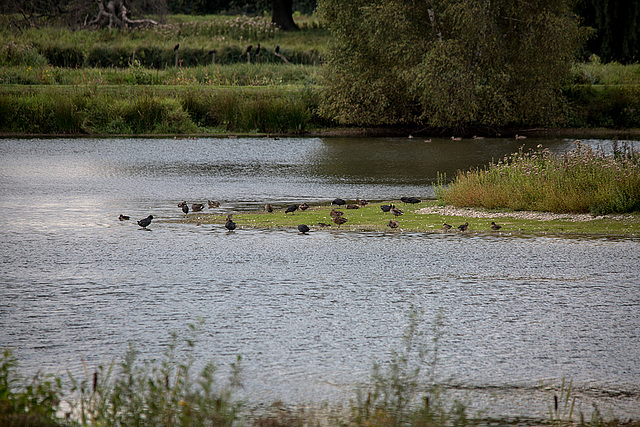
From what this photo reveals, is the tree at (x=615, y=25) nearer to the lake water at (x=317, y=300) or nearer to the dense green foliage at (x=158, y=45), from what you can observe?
the dense green foliage at (x=158, y=45)

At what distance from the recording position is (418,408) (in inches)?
222

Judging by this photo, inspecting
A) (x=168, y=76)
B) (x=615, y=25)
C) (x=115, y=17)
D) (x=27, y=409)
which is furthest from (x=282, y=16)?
(x=27, y=409)

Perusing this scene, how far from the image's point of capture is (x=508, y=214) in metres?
14.9

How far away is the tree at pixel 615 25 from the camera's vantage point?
44406 millimetres

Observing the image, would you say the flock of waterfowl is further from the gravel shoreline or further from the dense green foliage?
the dense green foliage

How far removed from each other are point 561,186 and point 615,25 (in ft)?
114

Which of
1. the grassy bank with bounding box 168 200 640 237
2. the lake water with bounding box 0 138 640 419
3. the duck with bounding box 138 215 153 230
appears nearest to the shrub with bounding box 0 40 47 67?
the lake water with bounding box 0 138 640 419

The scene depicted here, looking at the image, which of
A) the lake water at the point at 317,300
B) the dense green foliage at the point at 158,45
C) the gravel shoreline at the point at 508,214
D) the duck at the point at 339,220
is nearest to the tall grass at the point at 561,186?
the gravel shoreline at the point at 508,214

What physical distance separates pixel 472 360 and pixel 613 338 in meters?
1.56

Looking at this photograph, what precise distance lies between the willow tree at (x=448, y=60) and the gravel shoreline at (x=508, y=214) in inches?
616

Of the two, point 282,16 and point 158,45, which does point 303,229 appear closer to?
point 158,45

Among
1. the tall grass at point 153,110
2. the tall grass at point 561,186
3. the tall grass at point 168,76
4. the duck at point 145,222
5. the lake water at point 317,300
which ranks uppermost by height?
the tall grass at point 168,76

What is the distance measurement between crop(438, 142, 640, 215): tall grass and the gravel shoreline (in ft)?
0.79

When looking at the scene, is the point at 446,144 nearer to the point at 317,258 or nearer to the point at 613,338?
the point at 317,258
